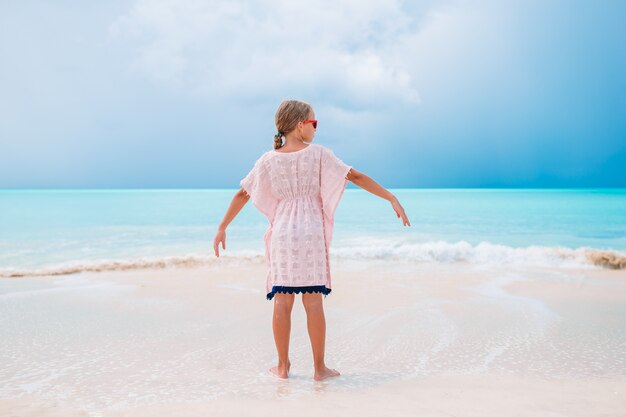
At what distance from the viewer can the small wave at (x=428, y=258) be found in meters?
8.41

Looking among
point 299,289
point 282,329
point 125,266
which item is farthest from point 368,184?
point 125,266

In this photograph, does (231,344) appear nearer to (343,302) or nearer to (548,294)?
(343,302)

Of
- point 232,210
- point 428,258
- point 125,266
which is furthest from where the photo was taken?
point 428,258

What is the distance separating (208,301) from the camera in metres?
5.29

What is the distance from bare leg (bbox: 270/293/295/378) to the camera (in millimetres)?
3025

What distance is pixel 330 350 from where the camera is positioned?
3.64m

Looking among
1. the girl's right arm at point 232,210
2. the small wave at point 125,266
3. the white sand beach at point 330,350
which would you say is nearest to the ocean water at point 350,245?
the small wave at point 125,266

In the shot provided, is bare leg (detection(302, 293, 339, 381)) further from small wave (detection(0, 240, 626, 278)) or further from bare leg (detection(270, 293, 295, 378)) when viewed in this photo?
small wave (detection(0, 240, 626, 278))

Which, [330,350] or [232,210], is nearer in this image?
[232,210]

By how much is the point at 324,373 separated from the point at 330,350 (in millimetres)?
671

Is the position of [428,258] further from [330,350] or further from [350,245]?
[330,350]

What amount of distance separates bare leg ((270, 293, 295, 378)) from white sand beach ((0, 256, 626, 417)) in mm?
92

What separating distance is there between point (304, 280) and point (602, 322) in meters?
2.98

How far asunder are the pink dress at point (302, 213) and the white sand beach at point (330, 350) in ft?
1.97
